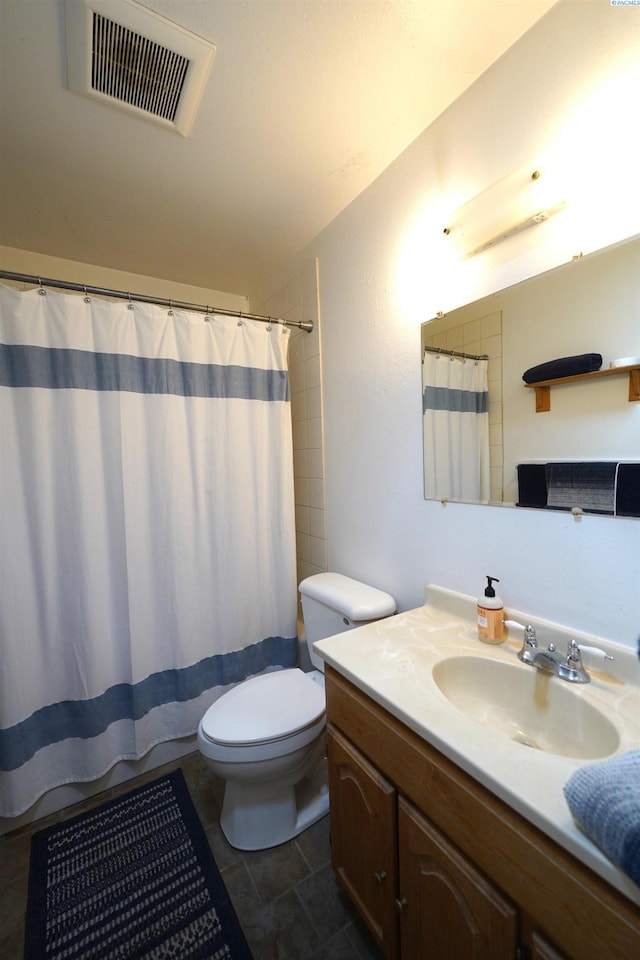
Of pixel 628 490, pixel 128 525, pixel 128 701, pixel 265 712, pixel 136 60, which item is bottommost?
pixel 128 701

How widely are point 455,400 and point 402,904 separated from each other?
123cm

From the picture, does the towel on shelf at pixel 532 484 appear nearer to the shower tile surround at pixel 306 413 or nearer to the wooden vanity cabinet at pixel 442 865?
the wooden vanity cabinet at pixel 442 865

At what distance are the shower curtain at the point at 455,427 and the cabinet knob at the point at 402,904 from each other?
0.92 m

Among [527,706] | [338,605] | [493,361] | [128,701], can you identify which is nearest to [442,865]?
[527,706]

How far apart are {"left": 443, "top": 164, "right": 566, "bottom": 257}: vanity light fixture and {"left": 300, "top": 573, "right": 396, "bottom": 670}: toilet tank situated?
1137 mm

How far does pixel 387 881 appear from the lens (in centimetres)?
81

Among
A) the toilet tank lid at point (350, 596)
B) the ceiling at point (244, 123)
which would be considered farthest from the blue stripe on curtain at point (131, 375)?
the toilet tank lid at point (350, 596)

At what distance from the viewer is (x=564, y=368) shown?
86cm

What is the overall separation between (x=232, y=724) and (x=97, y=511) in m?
0.91

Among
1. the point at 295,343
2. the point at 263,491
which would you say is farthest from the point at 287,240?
the point at 263,491

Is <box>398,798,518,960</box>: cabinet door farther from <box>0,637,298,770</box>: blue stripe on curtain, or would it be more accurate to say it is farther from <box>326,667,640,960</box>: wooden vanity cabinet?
<box>0,637,298,770</box>: blue stripe on curtain

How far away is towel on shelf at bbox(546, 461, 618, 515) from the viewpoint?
2.59 ft

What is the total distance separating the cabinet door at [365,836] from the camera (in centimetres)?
80

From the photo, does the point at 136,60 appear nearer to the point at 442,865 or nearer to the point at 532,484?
the point at 532,484
